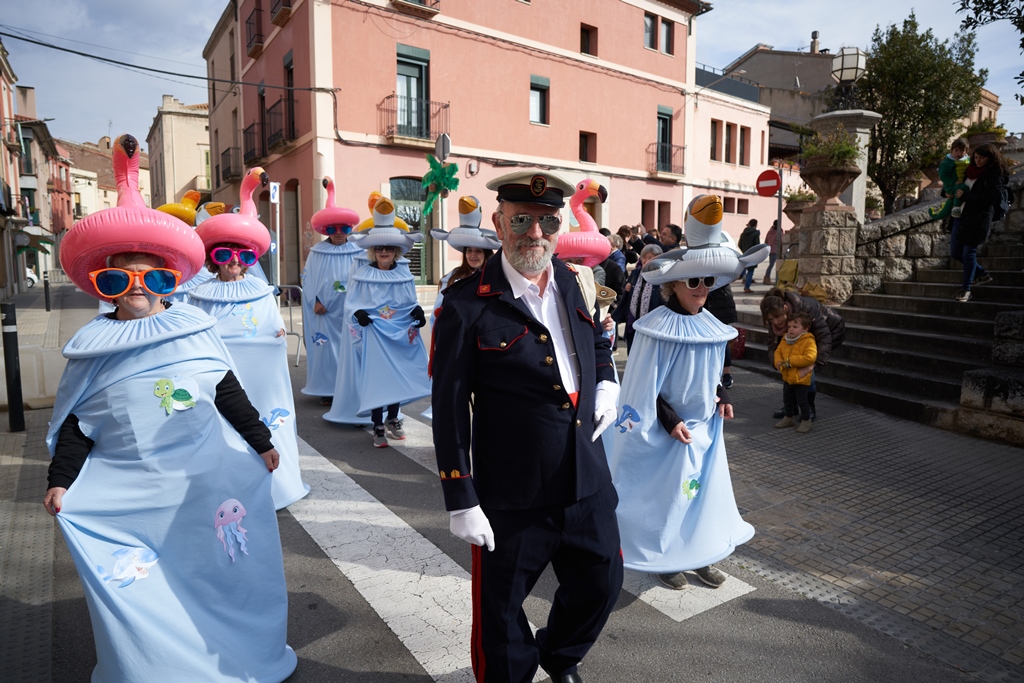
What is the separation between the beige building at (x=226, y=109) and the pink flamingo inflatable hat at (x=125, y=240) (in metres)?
25.5

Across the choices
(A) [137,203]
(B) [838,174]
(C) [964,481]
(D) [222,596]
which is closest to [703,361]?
(D) [222,596]

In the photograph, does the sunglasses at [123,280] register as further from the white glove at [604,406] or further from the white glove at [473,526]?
the white glove at [604,406]

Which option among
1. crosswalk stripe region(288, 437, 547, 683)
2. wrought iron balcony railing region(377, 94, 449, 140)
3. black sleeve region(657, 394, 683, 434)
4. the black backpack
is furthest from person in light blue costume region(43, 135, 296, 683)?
wrought iron balcony railing region(377, 94, 449, 140)

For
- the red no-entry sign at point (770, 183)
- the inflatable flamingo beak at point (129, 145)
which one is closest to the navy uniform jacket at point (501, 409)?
the inflatable flamingo beak at point (129, 145)

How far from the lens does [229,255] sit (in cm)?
492

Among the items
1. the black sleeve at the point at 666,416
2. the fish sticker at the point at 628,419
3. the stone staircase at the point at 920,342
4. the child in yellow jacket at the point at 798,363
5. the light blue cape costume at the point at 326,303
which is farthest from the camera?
the light blue cape costume at the point at 326,303

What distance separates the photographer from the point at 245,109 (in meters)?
26.9

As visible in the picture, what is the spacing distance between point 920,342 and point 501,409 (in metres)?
7.66

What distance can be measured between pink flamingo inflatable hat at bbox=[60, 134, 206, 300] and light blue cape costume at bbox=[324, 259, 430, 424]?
370cm

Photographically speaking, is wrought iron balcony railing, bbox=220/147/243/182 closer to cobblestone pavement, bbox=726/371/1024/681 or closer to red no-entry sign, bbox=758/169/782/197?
red no-entry sign, bbox=758/169/782/197

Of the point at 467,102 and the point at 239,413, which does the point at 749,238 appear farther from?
the point at 239,413

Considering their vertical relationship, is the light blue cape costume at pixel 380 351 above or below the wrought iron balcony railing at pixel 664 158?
below

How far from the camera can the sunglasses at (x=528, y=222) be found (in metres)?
2.42

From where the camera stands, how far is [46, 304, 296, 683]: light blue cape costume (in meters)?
2.62
